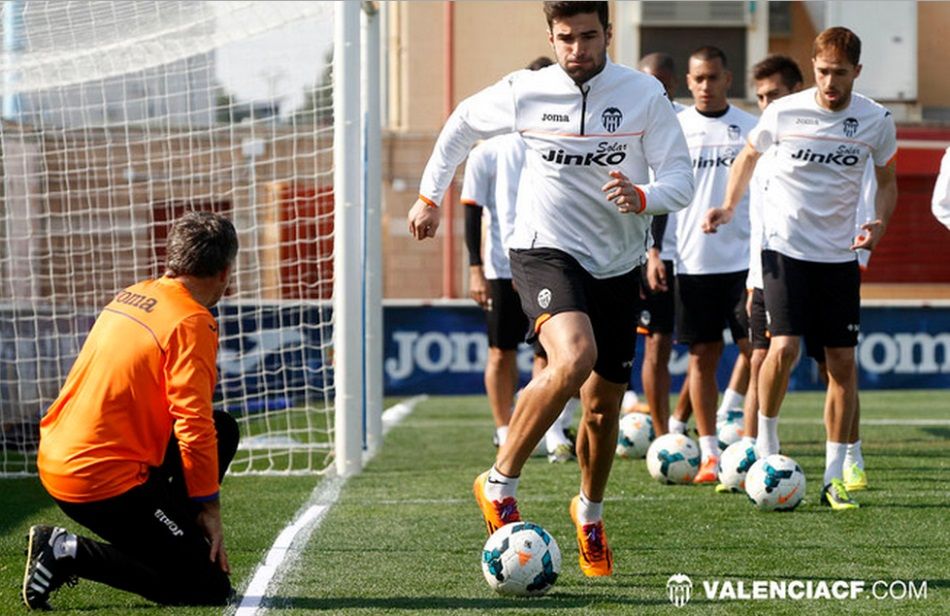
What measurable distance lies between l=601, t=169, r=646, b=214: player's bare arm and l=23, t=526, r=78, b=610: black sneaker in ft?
7.19

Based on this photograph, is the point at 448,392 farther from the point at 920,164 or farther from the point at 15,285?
the point at 920,164

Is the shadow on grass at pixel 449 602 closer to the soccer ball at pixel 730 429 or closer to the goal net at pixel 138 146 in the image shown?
the goal net at pixel 138 146

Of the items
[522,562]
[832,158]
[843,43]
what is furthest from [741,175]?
[522,562]

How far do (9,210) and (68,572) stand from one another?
7.38 metres

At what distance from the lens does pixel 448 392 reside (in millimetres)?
17031

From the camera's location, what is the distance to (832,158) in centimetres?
723

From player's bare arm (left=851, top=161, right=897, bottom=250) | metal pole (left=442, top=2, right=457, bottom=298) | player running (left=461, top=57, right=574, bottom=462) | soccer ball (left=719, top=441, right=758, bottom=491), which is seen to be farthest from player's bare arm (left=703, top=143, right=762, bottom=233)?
metal pole (left=442, top=2, right=457, bottom=298)

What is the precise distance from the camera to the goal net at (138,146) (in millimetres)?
9602

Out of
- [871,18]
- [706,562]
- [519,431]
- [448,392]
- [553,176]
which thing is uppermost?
[871,18]

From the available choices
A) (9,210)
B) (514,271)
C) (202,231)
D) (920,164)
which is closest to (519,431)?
(514,271)

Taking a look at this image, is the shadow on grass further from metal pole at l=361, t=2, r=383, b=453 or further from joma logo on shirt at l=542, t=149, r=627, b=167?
metal pole at l=361, t=2, r=383, b=453

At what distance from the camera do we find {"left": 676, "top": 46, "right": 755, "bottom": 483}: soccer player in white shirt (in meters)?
8.69

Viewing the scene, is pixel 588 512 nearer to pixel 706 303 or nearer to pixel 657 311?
pixel 706 303

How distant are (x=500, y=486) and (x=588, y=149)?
1291mm
